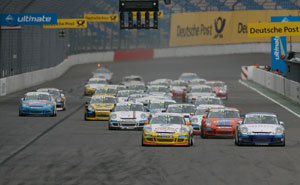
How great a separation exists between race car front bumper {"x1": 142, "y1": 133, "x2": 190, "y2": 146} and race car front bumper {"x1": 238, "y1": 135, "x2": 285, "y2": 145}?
5.32ft

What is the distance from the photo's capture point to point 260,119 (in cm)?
2480

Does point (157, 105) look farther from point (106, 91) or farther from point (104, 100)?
point (106, 91)

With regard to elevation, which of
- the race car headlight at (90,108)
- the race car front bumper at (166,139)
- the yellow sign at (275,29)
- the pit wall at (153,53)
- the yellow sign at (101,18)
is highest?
the yellow sign at (101,18)

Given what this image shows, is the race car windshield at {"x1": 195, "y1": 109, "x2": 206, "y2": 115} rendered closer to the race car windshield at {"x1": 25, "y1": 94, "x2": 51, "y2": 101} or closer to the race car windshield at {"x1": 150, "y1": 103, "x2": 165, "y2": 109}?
the race car windshield at {"x1": 150, "y1": 103, "x2": 165, "y2": 109}

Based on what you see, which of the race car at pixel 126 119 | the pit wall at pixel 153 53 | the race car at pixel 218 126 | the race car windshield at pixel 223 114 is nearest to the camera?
the race car at pixel 218 126

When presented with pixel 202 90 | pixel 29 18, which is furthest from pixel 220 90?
pixel 29 18

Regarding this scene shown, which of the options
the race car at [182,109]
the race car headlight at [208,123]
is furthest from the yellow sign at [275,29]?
the race car headlight at [208,123]

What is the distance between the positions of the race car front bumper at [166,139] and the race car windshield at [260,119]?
189cm

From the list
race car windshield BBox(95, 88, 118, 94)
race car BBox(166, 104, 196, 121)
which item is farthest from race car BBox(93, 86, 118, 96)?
race car BBox(166, 104, 196, 121)

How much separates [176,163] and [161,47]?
8251 cm

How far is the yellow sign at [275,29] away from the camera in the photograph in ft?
169

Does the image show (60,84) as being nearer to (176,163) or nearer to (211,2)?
(211,2)

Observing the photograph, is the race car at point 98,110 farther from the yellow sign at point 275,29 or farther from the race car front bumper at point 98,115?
the yellow sign at point 275,29

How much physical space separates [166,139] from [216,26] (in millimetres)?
69673
